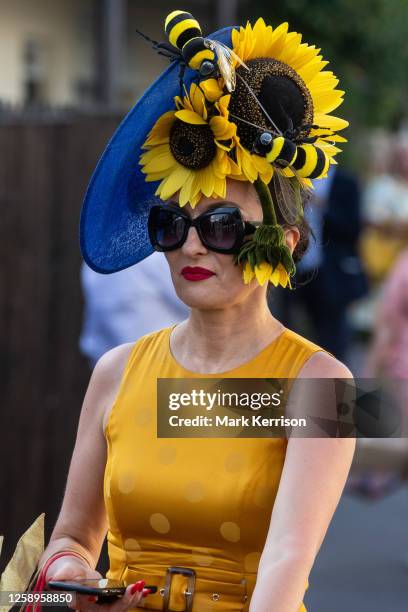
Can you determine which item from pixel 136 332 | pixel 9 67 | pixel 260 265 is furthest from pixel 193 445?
pixel 9 67

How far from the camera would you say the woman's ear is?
8.84 feet

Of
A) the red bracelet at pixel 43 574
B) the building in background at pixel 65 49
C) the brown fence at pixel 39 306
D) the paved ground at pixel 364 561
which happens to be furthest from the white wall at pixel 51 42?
the red bracelet at pixel 43 574

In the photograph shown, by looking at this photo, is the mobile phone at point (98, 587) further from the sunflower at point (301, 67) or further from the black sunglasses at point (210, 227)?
the sunflower at point (301, 67)

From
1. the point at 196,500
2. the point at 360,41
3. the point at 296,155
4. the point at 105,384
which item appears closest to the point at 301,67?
the point at 296,155

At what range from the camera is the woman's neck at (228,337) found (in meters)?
2.66

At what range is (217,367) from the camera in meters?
2.66

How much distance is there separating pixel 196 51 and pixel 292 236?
419 mm

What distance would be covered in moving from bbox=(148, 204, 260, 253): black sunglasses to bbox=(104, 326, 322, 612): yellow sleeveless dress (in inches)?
8.6

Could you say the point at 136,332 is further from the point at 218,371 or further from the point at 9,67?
the point at 9,67

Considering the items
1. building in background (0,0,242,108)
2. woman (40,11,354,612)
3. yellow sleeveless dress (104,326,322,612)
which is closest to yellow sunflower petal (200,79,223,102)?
woman (40,11,354,612)

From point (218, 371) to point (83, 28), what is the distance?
8713 mm

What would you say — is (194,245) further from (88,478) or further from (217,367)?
(88,478)

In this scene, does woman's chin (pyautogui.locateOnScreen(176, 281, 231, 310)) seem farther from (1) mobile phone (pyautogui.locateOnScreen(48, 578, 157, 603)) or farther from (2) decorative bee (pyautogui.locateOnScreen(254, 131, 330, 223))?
(1) mobile phone (pyautogui.locateOnScreen(48, 578, 157, 603))

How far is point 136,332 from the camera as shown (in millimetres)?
5250
